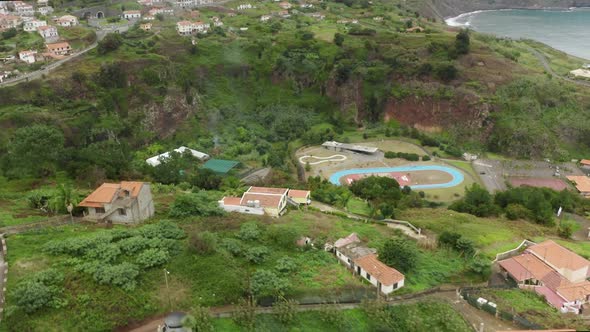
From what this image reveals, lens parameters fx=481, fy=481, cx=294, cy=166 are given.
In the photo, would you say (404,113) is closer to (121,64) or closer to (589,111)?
(589,111)

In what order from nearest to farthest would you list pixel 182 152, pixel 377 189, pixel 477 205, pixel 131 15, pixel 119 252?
1. pixel 119 252
2. pixel 477 205
3. pixel 377 189
4. pixel 182 152
5. pixel 131 15

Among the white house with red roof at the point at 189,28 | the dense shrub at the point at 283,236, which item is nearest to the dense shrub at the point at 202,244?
the dense shrub at the point at 283,236

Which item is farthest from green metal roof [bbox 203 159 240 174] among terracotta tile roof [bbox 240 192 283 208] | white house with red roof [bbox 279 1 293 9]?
white house with red roof [bbox 279 1 293 9]

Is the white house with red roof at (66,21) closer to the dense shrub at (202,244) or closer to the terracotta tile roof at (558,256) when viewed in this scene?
the dense shrub at (202,244)

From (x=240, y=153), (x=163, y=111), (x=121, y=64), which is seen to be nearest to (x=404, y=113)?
(x=240, y=153)

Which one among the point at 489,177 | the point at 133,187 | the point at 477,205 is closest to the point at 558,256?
the point at 477,205

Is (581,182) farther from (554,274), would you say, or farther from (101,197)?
(101,197)

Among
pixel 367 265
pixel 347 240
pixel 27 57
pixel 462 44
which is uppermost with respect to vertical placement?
pixel 462 44
